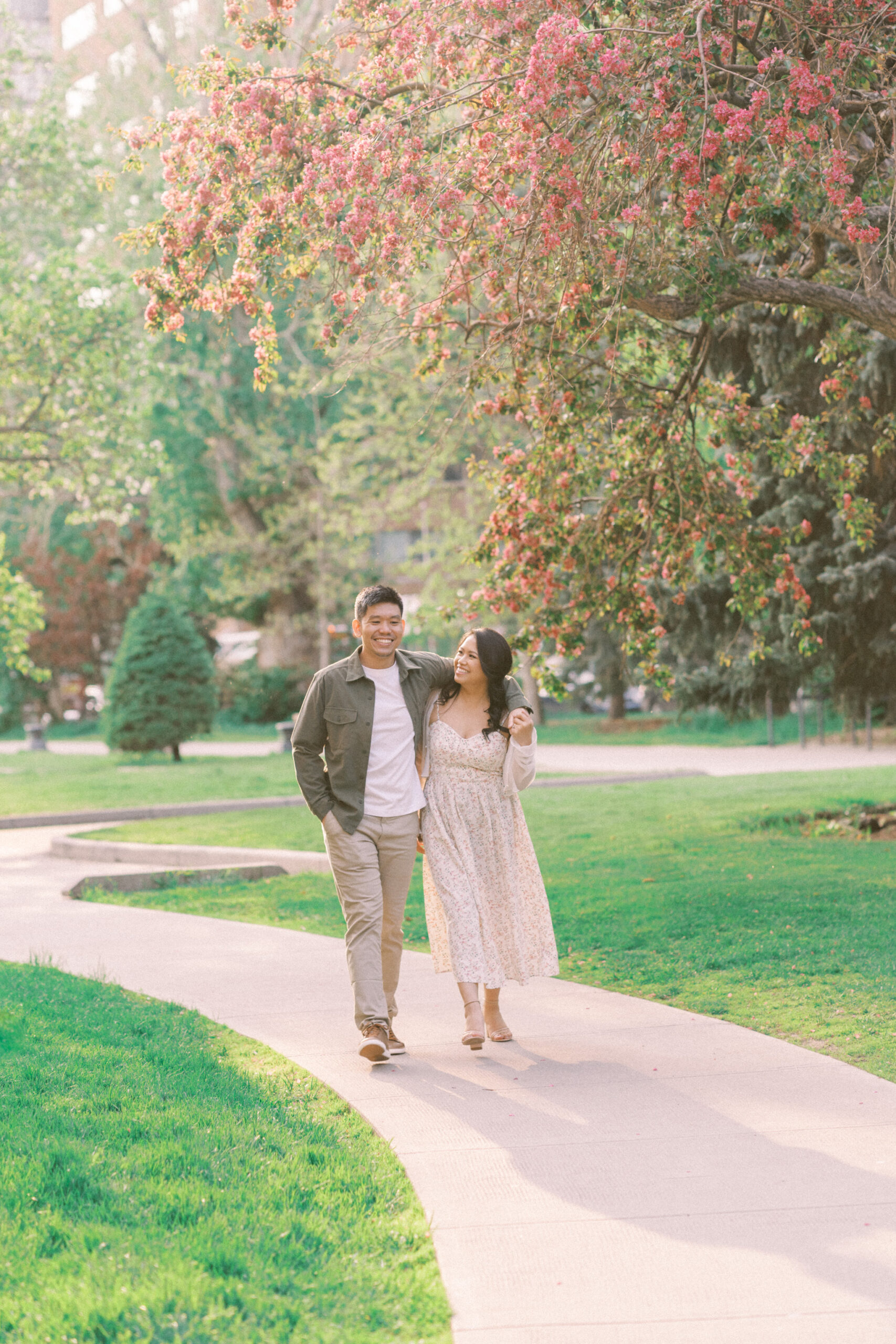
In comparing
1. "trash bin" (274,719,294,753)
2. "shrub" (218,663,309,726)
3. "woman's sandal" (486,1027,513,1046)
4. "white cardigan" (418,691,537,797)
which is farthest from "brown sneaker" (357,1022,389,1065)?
"shrub" (218,663,309,726)

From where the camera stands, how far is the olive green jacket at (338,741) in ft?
19.7

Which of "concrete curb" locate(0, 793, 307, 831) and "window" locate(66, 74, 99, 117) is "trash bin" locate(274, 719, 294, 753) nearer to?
"concrete curb" locate(0, 793, 307, 831)

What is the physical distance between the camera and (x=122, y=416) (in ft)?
68.3

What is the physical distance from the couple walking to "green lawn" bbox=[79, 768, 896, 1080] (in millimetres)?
1284

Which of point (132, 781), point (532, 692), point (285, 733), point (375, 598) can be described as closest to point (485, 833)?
point (375, 598)

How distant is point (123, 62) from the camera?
119ft

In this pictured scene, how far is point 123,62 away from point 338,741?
1394 inches

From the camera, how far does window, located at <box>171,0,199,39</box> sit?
3575 centimetres

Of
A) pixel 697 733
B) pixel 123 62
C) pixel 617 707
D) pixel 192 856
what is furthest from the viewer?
pixel 617 707

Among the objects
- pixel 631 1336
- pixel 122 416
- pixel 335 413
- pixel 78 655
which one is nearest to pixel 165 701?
pixel 122 416

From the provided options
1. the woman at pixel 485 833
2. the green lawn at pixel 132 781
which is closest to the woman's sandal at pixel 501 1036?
the woman at pixel 485 833

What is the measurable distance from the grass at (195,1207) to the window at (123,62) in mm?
35194

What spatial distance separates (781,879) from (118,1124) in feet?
20.8

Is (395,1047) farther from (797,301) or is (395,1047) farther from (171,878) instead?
(171,878)
